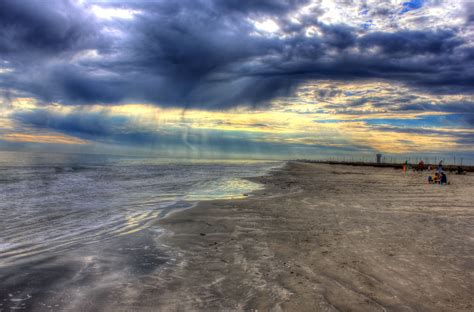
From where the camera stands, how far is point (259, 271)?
604 cm

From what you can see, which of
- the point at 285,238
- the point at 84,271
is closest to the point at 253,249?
the point at 285,238

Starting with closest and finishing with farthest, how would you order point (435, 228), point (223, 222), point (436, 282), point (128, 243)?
point (436, 282) → point (128, 243) → point (435, 228) → point (223, 222)

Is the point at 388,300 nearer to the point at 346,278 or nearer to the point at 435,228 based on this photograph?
the point at 346,278

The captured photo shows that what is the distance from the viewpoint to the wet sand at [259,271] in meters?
4.67

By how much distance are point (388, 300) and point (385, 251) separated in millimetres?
2899

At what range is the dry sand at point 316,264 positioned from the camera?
4.75 metres

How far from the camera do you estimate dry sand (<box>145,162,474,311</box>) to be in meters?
4.75

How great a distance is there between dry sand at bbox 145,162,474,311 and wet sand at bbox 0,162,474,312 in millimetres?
20

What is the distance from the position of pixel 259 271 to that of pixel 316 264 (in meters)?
1.30

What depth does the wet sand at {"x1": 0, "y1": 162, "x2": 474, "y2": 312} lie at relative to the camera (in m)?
4.67

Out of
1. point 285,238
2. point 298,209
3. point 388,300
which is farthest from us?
point 298,209

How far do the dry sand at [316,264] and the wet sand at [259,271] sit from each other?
0.07 ft

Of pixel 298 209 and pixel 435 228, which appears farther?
pixel 298 209

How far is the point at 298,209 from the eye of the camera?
1421 cm
